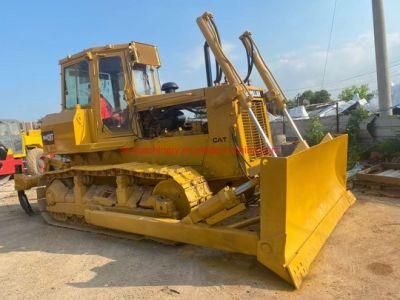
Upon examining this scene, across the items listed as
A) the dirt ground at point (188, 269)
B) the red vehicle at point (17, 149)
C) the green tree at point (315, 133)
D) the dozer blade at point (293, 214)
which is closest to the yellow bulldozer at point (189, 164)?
the dozer blade at point (293, 214)

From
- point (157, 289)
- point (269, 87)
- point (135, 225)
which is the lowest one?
point (157, 289)

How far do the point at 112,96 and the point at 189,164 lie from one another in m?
1.83

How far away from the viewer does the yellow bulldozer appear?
158 inches

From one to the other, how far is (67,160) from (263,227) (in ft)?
15.3

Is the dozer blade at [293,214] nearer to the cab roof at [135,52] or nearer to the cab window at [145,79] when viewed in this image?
the cab window at [145,79]

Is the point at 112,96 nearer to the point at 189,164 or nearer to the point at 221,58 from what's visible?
the point at 189,164

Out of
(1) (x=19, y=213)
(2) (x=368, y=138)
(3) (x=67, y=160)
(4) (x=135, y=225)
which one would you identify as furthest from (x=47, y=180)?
(2) (x=368, y=138)

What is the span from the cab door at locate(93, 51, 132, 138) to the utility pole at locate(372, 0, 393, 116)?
751 centimetres

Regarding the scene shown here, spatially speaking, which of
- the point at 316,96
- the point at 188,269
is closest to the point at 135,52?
the point at 188,269

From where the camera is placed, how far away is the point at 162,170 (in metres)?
5.16

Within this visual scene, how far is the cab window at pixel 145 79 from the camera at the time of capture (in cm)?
634

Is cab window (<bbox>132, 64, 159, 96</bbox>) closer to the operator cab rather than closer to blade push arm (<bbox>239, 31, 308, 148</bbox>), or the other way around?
the operator cab

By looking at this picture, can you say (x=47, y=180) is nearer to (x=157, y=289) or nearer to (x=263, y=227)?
(x=157, y=289)

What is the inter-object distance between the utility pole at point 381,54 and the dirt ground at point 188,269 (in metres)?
5.45
